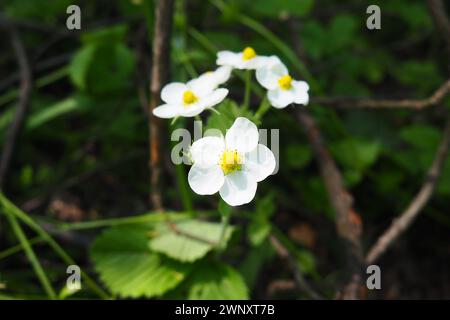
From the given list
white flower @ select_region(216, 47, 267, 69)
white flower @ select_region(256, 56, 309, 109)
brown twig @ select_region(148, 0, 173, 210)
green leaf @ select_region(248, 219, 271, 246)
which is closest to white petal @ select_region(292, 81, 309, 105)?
white flower @ select_region(256, 56, 309, 109)

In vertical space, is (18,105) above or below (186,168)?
above

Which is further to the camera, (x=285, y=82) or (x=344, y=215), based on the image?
(x=344, y=215)

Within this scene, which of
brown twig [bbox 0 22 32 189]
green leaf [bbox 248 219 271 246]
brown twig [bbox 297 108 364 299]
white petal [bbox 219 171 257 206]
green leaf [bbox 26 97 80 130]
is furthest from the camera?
green leaf [bbox 26 97 80 130]

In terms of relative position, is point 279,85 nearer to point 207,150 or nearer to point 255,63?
point 255,63

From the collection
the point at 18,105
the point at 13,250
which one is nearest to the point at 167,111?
the point at 13,250

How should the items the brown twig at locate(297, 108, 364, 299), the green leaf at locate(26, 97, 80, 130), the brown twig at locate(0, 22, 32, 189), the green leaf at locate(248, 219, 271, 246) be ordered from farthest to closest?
the green leaf at locate(26, 97, 80, 130) < the brown twig at locate(0, 22, 32, 189) < the green leaf at locate(248, 219, 271, 246) < the brown twig at locate(297, 108, 364, 299)

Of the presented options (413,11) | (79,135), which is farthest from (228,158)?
(413,11)

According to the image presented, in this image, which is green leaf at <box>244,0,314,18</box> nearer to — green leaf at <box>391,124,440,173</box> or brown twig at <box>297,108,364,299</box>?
brown twig at <box>297,108,364,299</box>
